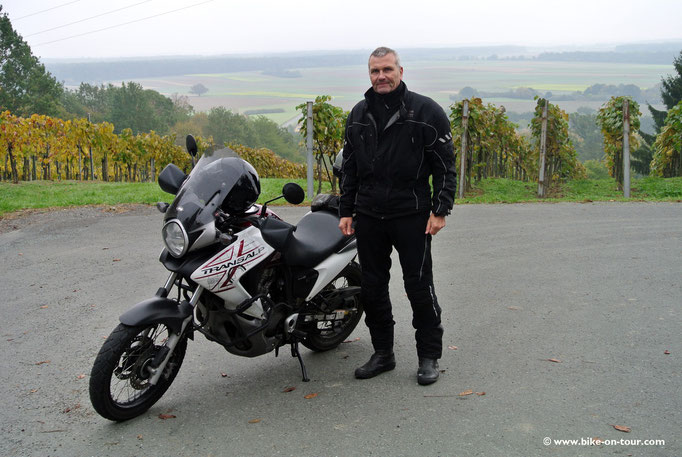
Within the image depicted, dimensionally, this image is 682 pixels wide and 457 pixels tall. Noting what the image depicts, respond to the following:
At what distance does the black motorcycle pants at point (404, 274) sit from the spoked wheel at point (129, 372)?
4.15 feet

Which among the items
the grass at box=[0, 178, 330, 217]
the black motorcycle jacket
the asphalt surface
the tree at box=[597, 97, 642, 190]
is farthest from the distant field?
the black motorcycle jacket

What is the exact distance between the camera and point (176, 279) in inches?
148

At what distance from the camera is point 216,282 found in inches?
142

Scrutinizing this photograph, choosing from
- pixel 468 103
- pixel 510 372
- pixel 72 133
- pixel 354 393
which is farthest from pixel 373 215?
pixel 72 133

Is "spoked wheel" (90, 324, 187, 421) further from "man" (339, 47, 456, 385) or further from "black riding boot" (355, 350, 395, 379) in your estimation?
"man" (339, 47, 456, 385)

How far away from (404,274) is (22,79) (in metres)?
64.5

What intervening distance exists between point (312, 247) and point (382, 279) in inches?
20.6

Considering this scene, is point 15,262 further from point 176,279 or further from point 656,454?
point 656,454

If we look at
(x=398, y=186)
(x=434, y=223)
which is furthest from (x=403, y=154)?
(x=434, y=223)

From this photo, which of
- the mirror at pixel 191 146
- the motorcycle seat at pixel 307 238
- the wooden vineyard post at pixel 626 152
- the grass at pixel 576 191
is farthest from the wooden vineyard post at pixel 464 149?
the mirror at pixel 191 146

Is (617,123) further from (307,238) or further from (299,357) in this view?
(299,357)

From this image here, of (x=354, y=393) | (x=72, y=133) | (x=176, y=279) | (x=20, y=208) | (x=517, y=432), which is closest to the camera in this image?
(x=517, y=432)

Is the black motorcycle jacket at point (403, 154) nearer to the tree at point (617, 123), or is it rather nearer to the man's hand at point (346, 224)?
the man's hand at point (346, 224)

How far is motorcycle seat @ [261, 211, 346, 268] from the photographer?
3807 mm
